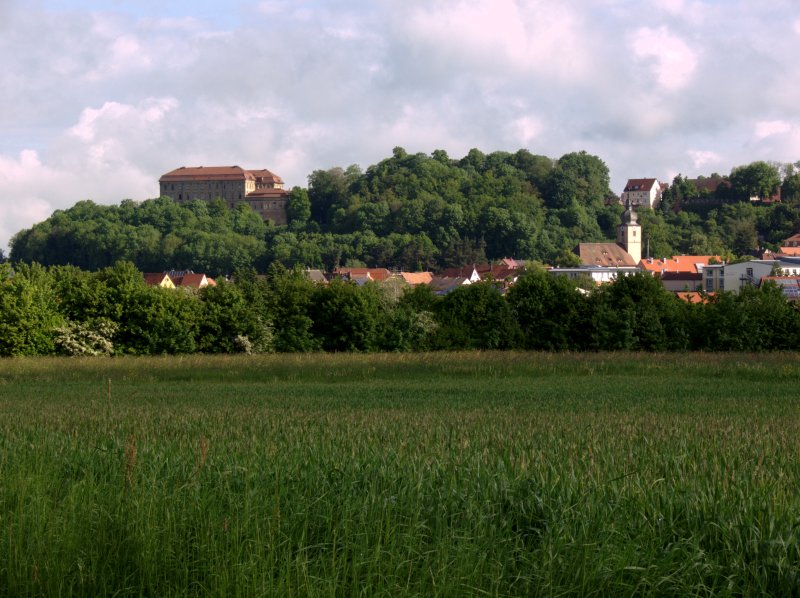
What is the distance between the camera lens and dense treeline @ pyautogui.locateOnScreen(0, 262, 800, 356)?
148ft

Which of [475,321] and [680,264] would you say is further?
[680,264]

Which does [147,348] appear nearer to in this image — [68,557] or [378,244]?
[68,557]

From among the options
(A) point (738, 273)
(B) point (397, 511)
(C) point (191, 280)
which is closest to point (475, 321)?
(B) point (397, 511)

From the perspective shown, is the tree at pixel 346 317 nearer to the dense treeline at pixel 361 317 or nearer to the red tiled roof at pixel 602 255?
the dense treeline at pixel 361 317

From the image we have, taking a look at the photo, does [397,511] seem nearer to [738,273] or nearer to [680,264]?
[738,273]

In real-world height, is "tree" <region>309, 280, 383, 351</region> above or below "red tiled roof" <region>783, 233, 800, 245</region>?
below

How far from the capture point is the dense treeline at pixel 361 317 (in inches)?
1772

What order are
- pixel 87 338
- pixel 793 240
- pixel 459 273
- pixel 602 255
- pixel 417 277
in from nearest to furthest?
pixel 87 338 < pixel 417 277 < pixel 459 273 < pixel 793 240 < pixel 602 255

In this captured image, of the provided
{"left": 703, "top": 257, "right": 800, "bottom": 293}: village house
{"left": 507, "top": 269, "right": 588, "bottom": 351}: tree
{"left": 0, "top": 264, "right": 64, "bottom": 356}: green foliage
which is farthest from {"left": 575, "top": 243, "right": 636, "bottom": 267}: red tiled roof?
{"left": 0, "top": 264, "right": 64, "bottom": 356}: green foliage

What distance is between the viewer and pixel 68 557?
7488mm

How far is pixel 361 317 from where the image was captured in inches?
1887

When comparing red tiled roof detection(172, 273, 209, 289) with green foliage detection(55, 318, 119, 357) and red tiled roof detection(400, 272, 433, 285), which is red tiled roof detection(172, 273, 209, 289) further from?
green foliage detection(55, 318, 119, 357)

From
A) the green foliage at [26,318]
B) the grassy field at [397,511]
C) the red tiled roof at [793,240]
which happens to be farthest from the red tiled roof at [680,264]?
the grassy field at [397,511]

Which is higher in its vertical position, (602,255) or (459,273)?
(602,255)
